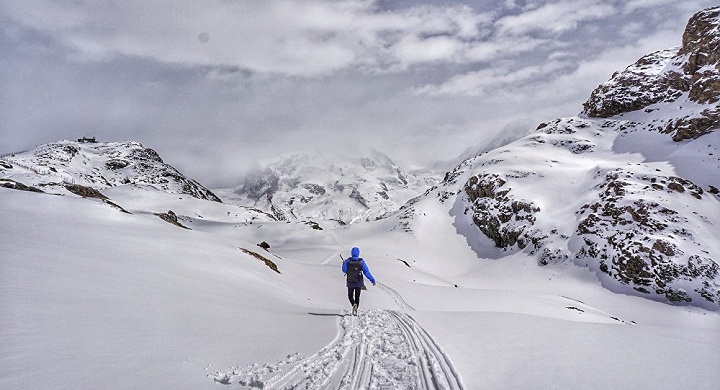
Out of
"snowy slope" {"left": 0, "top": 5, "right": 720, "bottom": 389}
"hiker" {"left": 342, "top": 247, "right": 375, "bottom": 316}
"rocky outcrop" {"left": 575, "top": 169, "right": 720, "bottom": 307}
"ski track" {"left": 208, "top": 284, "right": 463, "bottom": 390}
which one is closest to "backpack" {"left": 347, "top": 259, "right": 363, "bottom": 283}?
"hiker" {"left": 342, "top": 247, "right": 375, "bottom": 316}

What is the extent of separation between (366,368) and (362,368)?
0.09 metres

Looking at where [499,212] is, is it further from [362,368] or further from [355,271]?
[362,368]

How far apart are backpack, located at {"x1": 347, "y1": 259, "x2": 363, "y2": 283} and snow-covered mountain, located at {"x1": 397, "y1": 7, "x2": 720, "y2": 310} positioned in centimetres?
5750

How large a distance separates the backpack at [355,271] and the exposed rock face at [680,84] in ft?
352

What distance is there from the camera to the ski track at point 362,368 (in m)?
6.00

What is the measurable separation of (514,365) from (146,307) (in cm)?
869

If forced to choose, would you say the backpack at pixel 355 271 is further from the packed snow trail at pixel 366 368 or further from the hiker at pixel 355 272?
the packed snow trail at pixel 366 368

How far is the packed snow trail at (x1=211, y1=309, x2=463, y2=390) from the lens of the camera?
6012mm

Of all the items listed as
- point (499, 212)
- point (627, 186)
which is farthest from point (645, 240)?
point (499, 212)

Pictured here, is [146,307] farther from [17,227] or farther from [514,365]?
[514,365]

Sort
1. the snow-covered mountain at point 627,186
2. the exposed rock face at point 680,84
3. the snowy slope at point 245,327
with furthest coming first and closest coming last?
1. the exposed rock face at point 680,84
2. the snow-covered mountain at point 627,186
3. the snowy slope at point 245,327

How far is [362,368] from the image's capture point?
6.97 metres

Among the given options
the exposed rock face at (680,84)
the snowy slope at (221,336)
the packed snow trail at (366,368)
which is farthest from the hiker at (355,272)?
the exposed rock face at (680,84)

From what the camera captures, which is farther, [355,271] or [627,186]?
[627,186]
